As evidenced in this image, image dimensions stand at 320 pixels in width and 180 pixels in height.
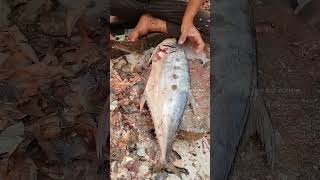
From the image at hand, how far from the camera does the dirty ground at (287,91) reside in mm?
2588

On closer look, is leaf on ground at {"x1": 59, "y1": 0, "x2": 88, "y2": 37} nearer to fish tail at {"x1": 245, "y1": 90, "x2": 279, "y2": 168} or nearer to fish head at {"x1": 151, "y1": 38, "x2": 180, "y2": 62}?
fish head at {"x1": 151, "y1": 38, "x2": 180, "y2": 62}

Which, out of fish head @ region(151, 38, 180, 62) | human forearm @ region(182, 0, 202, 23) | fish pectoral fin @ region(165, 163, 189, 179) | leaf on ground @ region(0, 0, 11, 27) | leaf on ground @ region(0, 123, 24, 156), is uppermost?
human forearm @ region(182, 0, 202, 23)

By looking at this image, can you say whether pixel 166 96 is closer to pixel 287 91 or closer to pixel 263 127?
pixel 263 127

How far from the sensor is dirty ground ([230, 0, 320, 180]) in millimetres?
2588

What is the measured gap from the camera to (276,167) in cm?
258

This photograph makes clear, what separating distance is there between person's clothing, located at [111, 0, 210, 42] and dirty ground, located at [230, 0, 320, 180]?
1.39 ft

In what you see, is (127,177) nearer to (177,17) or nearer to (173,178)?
(173,178)

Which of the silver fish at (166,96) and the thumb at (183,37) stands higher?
the thumb at (183,37)

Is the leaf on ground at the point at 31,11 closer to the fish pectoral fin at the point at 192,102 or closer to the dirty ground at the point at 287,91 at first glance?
the fish pectoral fin at the point at 192,102

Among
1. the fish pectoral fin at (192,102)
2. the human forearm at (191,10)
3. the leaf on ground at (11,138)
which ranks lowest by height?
the leaf on ground at (11,138)

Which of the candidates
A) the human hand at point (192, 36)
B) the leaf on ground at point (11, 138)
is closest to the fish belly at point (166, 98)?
the human hand at point (192, 36)

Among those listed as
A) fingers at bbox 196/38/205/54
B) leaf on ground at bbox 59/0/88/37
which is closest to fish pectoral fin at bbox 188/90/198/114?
fingers at bbox 196/38/205/54

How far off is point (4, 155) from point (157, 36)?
0.90m

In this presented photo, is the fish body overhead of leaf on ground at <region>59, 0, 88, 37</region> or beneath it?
beneath
